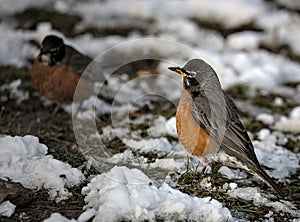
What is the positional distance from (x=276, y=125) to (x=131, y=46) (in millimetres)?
3371

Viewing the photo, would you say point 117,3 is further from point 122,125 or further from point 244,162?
point 244,162

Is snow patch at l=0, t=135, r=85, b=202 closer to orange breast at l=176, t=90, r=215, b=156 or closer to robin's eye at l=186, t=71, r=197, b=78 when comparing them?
orange breast at l=176, t=90, r=215, b=156

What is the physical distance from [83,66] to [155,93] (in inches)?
44.5

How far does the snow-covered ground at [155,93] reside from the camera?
380 centimetres

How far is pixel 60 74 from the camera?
690cm

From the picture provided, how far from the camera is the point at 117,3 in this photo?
413 inches

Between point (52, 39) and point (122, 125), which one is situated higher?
point (52, 39)

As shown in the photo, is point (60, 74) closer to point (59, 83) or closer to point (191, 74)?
point (59, 83)

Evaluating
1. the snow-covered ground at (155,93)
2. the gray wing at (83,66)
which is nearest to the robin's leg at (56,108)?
the snow-covered ground at (155,93)

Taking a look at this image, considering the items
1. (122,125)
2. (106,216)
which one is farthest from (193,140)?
(122,125)

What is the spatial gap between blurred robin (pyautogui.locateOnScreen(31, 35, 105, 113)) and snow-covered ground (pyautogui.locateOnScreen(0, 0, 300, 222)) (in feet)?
0.94

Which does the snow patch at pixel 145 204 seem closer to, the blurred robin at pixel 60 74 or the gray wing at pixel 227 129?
the gray wing at pixel 227 129

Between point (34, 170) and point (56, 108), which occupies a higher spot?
point (34, 170)

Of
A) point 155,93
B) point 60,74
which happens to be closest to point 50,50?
point 60,74
